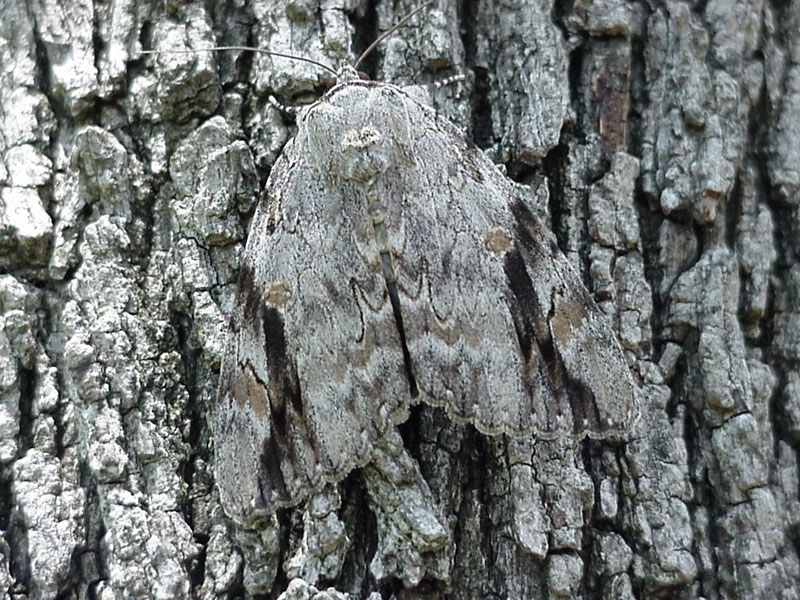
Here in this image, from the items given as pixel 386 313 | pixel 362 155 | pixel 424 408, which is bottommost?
pixel 424 408

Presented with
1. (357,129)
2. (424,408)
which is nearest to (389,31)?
(357,129)

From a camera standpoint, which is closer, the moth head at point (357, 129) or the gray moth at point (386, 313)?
the gray moth at point (386, 313)

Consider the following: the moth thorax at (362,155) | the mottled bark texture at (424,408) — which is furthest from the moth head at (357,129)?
the mottled bark texture at (424,408)

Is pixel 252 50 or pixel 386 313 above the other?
pixel 252 50

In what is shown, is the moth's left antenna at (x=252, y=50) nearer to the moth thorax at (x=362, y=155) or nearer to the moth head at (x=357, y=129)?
the moth head at (x=357, y=129)

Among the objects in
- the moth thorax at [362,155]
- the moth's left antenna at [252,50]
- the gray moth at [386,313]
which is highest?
the moth's left antenna at [252,50]

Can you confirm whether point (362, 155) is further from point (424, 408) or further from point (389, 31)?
point (424, 408)

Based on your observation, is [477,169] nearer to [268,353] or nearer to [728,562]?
[268,353]
